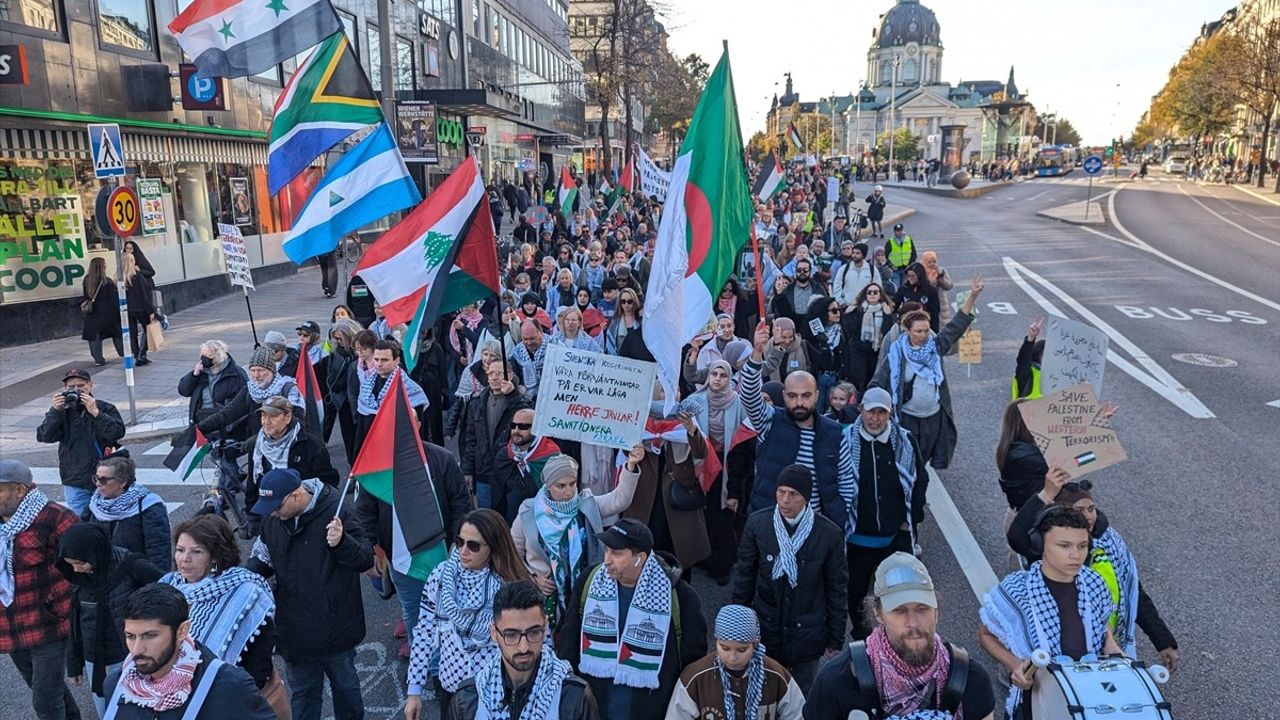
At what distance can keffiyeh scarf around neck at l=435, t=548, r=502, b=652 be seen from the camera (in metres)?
3.95

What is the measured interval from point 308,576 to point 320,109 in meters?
4.33

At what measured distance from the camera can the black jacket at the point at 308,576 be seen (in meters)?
4.36

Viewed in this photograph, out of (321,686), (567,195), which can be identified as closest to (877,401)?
(321,686)

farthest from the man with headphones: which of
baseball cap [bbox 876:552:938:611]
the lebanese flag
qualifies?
the lebanese flag

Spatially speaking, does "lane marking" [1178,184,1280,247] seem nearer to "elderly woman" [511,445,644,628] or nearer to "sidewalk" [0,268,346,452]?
"sidewalk" [0,268,346,452]

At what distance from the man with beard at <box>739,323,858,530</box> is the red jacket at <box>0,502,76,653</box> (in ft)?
12.8

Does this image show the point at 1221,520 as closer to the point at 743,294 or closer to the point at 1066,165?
the point at 743,294

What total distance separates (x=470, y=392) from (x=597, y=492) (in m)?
1.77

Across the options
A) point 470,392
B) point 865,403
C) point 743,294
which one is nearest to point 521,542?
point 865,403

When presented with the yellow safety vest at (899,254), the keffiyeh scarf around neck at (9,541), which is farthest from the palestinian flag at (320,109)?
the yellow safety vest at (899,254)

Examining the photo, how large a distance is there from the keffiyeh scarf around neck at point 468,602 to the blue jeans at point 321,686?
941mm

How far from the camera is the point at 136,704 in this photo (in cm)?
312

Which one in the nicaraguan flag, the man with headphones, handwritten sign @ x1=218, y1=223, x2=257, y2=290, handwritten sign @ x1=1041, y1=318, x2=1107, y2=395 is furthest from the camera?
handwritten sign @ x1=218, y1=223, x2=257, y2=290

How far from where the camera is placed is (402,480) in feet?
16.4
